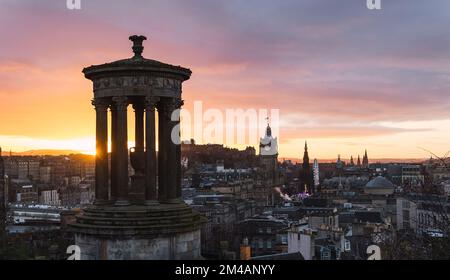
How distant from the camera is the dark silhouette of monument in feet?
54.1

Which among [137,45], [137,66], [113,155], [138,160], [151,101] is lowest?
[138,160]

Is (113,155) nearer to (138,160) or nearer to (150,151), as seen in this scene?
(138,160)

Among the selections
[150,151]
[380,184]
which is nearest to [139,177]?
[150,151]

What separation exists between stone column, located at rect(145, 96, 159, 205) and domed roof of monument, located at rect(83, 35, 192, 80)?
34.6 inches

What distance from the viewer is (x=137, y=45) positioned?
58.2 ft

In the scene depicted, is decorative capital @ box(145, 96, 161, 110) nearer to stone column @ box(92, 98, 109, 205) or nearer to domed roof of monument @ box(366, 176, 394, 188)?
stone column @ box(92, 98, 109, 205)

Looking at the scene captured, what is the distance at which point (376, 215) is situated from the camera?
3681 inches

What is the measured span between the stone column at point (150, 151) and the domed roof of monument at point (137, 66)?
2.88 ft

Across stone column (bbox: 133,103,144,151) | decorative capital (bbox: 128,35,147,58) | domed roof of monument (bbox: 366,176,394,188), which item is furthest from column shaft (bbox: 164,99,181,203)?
domed roof of monument (bbox: 366,176,394,188)

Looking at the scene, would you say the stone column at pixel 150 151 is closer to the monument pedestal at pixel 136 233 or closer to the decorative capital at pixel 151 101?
the decorative capital at pixel 151 101

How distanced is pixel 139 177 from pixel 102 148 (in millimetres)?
1479
